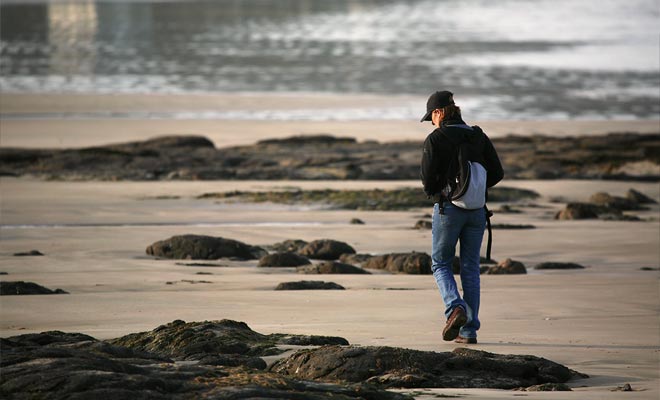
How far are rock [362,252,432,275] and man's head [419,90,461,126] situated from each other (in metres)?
5.36

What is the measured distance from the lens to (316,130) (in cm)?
3341

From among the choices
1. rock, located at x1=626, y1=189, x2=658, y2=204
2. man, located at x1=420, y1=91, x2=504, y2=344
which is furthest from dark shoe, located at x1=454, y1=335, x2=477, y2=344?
rock, located at x1=626, y1=189, x2=658, y2=204

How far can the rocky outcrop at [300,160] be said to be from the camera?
2439cm

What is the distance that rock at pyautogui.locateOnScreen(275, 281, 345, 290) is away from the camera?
479 inches

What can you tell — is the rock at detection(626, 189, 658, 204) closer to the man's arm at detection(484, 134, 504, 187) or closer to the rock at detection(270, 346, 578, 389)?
the man's arm at detection(484, 134, 504, 187)

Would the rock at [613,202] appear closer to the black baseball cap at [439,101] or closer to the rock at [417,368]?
the black baseball cap at [439,101]

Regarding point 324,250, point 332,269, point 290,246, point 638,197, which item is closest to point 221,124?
point 638,197

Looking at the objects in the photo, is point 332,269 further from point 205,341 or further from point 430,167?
point 205,341

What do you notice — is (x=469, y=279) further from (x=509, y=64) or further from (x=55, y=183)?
(x=509, y=64)

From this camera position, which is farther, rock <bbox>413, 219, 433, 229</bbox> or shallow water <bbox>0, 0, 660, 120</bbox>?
shallow water <bbox>0, 0, 660, 120</bbox>

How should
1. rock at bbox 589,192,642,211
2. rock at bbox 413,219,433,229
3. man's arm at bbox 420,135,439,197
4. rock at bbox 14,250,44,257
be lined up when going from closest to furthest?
1. man's arm at bbox 420,135,439,197
2. rock at bbox 14,250,44,257
3. rock at bbox 413,219,433,229
4. rock at bbox 589,192,642,211

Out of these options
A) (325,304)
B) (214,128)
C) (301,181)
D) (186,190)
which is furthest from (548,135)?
(325,304)

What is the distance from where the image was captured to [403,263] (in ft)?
46.2

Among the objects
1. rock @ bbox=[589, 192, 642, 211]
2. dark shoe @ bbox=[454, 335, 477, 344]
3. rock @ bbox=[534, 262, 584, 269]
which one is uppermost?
rock @ bbox=[589, 192, 642, 211]
